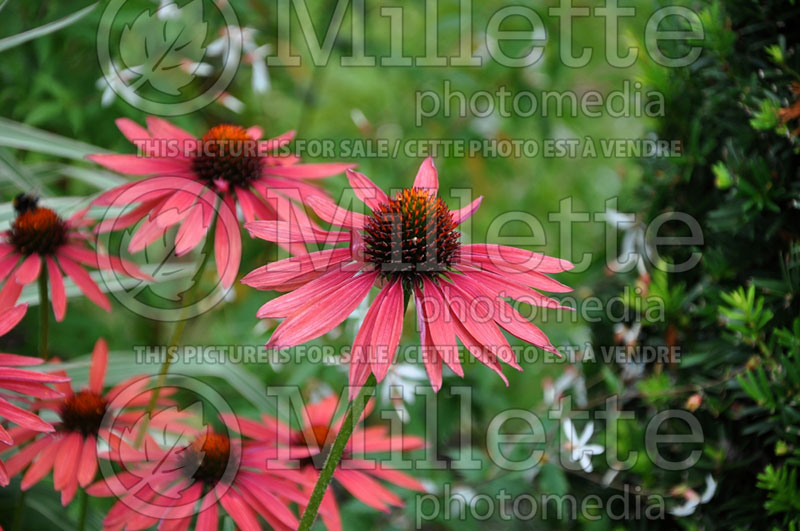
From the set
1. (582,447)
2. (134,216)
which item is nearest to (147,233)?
(134,216)

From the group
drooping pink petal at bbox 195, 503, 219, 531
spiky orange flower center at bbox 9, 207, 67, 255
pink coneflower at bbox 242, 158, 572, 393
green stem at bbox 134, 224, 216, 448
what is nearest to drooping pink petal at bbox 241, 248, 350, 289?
pink coneflower at bbox 242, 158, 572, 393

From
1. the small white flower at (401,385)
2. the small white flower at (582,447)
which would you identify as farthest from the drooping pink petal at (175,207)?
the small white flower at (582,447)

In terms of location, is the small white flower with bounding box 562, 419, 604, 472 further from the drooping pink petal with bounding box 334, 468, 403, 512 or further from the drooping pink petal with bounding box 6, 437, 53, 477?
the drooping pink petal with bounding box 6, 437, 53, 477

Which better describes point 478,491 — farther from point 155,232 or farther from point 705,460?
point 155,232

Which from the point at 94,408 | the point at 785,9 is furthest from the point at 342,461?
the point at 785,9

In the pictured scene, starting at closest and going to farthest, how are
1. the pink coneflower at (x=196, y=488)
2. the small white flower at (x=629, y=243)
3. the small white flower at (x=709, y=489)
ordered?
1. the pink coneflower at (x=196, y=488)
2. the small white flower at (x=709, y=489)
3. the small white flower at (x=629, y=243)

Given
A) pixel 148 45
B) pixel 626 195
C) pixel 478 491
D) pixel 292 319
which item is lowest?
pixel 478 491

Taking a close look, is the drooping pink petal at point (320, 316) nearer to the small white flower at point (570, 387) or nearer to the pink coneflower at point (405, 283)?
the pink coneflower at point (405, 283)
